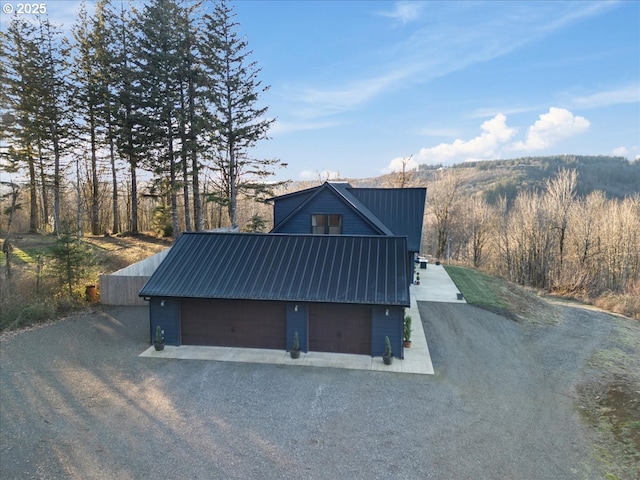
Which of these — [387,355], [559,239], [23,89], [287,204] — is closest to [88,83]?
[23,89]

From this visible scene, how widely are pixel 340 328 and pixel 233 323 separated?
3878 millimetres

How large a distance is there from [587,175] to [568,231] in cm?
5997

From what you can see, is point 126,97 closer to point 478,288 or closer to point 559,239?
point 478,288

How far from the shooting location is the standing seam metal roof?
12.7 meters

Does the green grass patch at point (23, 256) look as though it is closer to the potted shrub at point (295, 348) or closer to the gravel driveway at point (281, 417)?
the gravel driveway at point (281, 417)

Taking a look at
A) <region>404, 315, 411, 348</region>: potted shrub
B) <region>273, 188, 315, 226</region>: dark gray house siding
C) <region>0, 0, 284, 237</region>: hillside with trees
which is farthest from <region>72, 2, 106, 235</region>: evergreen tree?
<region>404, 315, 411, 348</region>: potted shrub

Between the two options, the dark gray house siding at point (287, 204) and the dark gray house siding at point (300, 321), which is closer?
the dark gray house siding at point (300, 321)

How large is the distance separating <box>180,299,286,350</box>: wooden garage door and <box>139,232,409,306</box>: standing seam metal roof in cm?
58

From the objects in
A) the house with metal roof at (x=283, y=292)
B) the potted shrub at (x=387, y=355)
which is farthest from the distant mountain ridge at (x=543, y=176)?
the potted shrub at (x=387, y=355)

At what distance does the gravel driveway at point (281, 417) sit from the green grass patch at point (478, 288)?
561 centimetres

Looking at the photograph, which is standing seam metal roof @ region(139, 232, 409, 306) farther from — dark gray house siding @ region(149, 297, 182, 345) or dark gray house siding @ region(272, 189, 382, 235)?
dark gray house siding @ region(272, 189, 382, 235)

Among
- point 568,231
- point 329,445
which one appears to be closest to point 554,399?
point 329,445

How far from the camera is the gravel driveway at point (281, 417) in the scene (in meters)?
7.54

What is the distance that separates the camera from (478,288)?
22.8m
